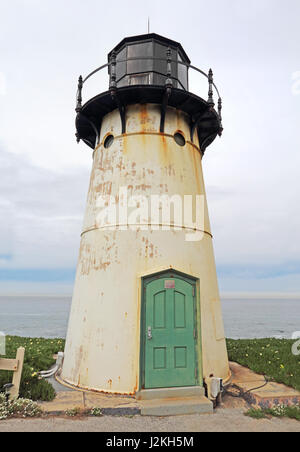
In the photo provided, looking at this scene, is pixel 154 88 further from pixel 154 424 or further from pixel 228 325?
pixel 228 325

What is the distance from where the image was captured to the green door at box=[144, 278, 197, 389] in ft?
22.5

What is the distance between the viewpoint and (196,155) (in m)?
9.26

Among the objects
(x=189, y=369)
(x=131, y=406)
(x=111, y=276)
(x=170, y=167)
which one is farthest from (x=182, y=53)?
(x=131, y=406)

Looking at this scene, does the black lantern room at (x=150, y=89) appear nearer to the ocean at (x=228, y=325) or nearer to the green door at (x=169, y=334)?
the green door at (x=169, y=334)

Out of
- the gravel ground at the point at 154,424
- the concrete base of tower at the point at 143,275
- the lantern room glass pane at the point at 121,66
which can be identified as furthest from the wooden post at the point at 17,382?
the lantern room glass pane at the point at 121,66

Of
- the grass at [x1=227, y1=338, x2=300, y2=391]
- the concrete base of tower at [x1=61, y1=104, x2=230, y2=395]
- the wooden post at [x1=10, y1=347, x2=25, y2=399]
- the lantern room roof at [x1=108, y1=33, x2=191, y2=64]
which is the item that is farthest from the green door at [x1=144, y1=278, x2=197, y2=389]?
the lantern room roof at [x1=108, y1=33, x2=191, y2=64]

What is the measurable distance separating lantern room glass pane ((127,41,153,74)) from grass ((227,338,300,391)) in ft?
29.4

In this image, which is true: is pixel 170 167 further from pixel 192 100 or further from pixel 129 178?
pixel 192 100

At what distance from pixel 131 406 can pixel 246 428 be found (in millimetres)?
2124

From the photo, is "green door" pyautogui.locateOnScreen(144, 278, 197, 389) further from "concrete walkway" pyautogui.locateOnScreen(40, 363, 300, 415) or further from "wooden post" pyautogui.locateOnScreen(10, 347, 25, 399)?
"wooden post" pyautogui.locateOnScreen(10, 347, 25, 399)

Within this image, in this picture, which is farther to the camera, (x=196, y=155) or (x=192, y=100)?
(x=196, y=155)

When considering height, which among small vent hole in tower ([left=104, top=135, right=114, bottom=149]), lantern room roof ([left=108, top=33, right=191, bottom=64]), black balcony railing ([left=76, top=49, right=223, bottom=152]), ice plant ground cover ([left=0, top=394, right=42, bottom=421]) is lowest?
ice plant ground cover ([left=0, top=394, right=42, bottom=421])

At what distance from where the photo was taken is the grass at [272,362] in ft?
25.6
